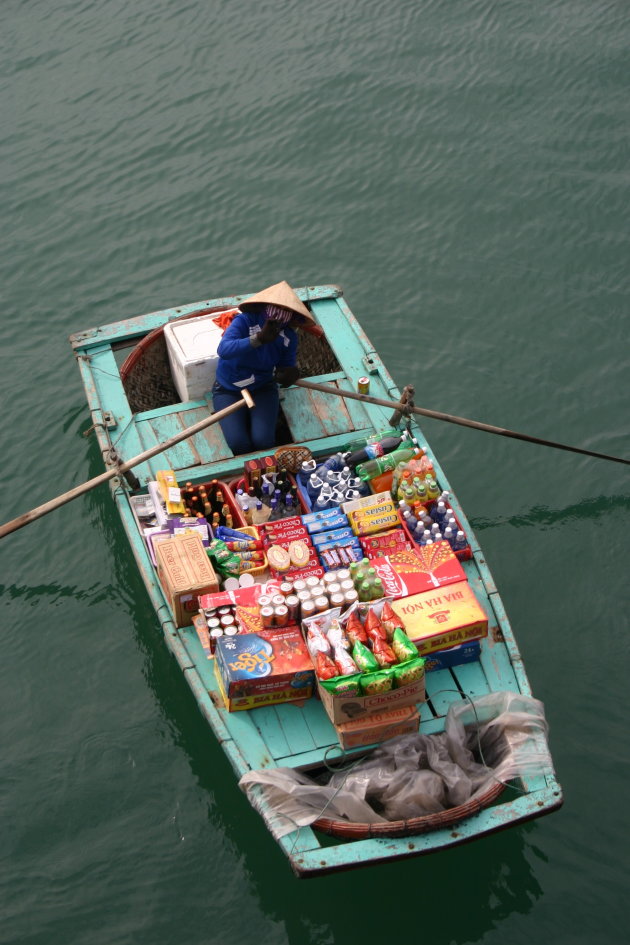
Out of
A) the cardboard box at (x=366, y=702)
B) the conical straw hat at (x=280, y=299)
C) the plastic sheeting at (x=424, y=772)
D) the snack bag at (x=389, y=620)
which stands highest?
the conical straw hat at (x=280, y=299)

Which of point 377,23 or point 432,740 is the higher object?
point 377,23

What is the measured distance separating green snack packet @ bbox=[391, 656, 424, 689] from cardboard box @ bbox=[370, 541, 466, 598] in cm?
78

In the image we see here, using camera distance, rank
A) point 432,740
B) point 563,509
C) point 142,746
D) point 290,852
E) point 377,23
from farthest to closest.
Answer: point 377,23 < point 563,509 < point 142,746 < point 432,740 < point 290,852

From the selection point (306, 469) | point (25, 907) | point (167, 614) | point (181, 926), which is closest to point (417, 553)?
point (306, 469)

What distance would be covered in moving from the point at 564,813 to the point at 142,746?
3.25 metres

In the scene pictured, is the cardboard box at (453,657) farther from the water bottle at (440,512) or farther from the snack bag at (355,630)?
the water bottle at (440,512)

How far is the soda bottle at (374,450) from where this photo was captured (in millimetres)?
8562

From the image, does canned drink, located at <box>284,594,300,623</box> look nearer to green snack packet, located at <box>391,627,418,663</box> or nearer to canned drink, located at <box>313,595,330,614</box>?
canned drink, located at <box>313,595,330,614</box>

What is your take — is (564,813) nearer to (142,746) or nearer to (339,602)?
(339,602)

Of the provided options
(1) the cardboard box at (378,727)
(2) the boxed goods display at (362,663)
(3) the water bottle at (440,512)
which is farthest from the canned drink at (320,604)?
(3) the water bottle at (440,512)

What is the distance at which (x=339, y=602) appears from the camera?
724cm

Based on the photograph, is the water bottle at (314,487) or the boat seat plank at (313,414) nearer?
the water bottle at (314,487)

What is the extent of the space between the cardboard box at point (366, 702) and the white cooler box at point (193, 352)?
345cm

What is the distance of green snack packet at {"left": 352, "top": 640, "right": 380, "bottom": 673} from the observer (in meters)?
6.64
